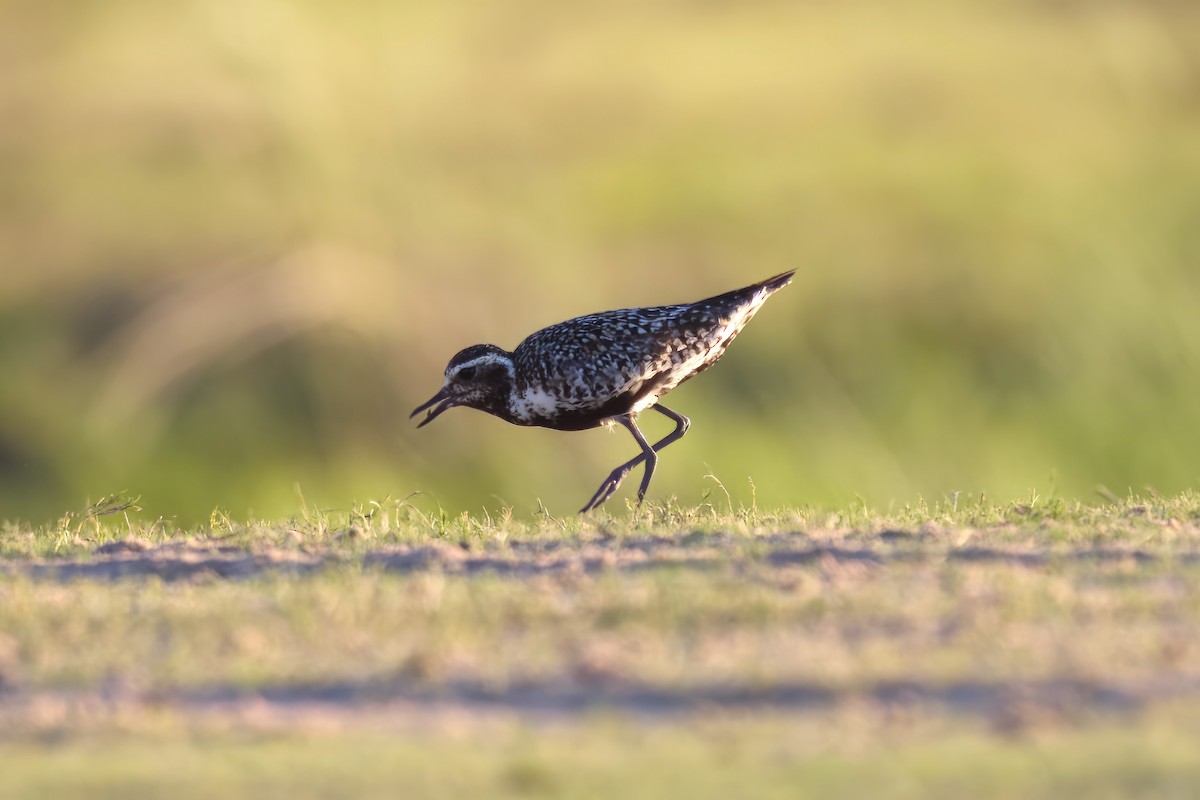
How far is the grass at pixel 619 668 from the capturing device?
22.1ft

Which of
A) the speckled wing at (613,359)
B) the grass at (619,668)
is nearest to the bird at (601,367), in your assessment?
the speckled wing at (613,359)

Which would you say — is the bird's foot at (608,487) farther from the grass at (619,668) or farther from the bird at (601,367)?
the grass at (619,668)

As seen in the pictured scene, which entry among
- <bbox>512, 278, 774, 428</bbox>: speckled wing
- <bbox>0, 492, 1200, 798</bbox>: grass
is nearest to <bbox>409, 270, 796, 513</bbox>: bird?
<bbox>512, 278, 774, 428</bbox>: speckled wing

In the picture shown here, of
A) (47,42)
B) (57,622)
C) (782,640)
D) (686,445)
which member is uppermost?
(47,42)

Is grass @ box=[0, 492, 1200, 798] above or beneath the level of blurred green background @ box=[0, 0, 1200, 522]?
beneath

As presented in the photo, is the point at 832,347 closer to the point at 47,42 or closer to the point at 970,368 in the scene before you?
the point at 970,368

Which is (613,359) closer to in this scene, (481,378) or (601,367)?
(601,367)

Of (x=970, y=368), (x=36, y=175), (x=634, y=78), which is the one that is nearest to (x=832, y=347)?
(x=970, y=368)

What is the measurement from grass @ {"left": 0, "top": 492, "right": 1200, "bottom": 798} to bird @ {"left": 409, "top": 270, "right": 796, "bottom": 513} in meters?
2.98

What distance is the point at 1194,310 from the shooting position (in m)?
30.2

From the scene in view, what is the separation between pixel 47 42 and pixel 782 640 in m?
27.0

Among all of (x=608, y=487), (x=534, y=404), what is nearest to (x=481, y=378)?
(x=534, y=404)

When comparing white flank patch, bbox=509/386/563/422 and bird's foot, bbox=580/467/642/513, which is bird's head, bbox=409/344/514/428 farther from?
bird's foot, bbox=580/467/642/513

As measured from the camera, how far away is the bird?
13.1 m
